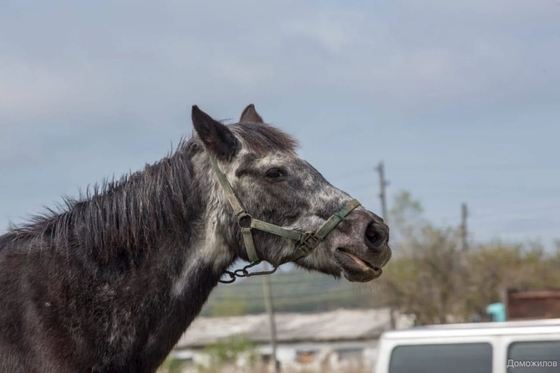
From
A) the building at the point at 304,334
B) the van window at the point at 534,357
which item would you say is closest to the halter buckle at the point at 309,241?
the van window at the point at 534,357

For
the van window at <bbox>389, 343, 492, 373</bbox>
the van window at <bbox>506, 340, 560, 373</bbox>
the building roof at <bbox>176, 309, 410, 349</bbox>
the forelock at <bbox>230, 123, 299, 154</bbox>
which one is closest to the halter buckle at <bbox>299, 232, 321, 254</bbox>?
the forelock at <bbox>230, 123, 299, 154</bbox>

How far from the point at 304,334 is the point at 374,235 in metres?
42.3

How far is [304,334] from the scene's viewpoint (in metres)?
46.3

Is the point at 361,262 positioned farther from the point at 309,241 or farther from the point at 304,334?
the point at 304,334

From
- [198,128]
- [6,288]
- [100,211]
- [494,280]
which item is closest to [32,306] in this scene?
[6,288]

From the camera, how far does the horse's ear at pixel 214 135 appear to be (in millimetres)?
4641

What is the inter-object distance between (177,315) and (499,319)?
1416 cm

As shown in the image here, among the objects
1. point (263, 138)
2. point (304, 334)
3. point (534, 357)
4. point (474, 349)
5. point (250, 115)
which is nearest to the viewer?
point (263, 138)

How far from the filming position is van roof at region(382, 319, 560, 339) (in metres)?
8.48

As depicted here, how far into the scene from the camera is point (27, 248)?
14.9 ft

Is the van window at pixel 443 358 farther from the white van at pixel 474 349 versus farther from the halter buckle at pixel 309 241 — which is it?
the halter buckle at pixel 309 241

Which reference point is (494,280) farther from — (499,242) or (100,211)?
(100,211)

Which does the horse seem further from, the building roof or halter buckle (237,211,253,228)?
the building roof

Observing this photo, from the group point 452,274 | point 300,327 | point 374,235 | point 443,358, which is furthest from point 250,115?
point 300,327
